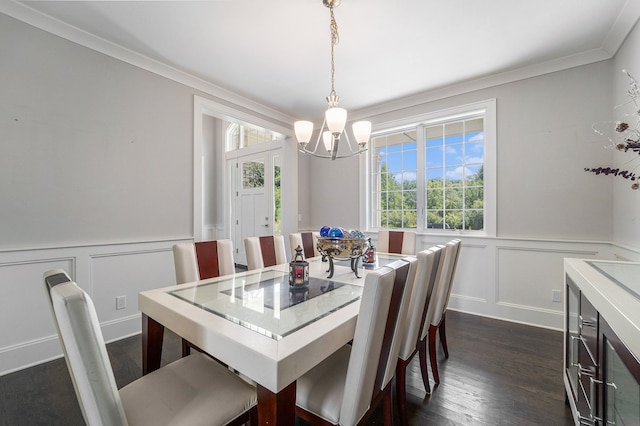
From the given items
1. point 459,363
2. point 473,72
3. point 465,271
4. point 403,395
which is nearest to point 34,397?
point 403,395

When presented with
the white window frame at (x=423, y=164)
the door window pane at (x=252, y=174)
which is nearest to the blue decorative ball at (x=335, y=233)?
the white window frame at (x=423, y=164)

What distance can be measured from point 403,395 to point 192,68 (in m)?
3.40

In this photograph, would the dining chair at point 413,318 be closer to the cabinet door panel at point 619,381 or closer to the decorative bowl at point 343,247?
the decorative bowl at point 343,247

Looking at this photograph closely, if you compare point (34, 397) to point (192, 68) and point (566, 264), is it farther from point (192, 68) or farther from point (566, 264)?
point (566, 264)

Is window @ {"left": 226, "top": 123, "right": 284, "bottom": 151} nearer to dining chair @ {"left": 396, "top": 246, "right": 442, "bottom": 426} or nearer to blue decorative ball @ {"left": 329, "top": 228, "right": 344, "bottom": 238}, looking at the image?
blue decorative ball @ {"left": 329, "top": 228, "right": 344, "bottom": 238}

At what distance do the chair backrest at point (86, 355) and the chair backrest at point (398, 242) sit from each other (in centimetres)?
259

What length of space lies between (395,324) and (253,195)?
4.43m

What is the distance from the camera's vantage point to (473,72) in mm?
2945

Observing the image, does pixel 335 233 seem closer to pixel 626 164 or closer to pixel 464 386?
pixel 464 386

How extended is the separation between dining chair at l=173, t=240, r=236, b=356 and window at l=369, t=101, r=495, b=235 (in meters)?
2.46

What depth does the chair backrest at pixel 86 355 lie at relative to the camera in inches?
26.8

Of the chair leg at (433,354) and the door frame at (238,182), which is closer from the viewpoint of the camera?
the chair leg at (433,354)

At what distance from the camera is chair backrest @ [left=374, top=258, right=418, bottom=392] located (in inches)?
41.8

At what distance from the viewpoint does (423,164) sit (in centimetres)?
358
